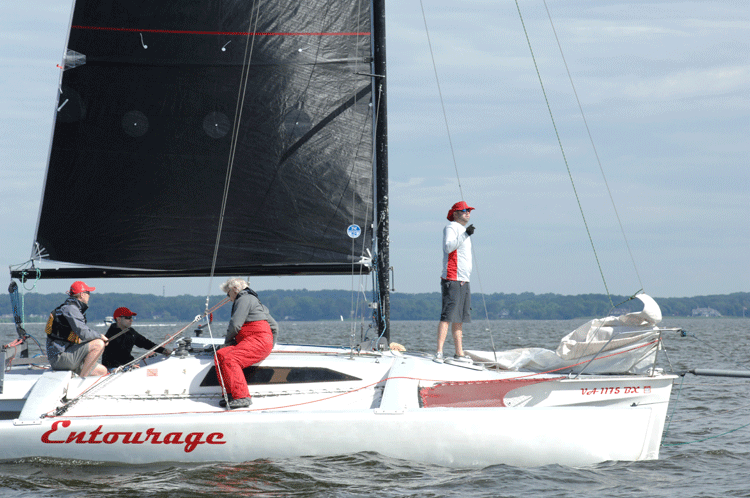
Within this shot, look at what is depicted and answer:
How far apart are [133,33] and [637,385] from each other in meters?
6.27

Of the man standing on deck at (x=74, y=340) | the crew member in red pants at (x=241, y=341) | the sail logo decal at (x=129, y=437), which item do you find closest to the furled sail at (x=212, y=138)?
the man standing on deck at (x=74, y=340)

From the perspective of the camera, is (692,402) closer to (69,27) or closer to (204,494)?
(204,494)

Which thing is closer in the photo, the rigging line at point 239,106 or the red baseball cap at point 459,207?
the red baseball cap at point 459,207

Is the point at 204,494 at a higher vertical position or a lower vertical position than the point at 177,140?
lower

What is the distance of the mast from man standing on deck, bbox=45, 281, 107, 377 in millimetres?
2799

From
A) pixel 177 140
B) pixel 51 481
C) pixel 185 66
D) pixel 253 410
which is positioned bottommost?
pixel 51 481

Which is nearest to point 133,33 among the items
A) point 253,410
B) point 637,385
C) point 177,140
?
point 177,140

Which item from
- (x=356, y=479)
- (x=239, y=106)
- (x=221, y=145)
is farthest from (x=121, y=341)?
(x=356, y=479)

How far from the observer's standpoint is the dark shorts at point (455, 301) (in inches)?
288

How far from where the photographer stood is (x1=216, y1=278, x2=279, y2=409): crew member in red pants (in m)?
6.11

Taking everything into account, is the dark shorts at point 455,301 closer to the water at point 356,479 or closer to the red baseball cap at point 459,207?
the red baseball cap at point 459,207

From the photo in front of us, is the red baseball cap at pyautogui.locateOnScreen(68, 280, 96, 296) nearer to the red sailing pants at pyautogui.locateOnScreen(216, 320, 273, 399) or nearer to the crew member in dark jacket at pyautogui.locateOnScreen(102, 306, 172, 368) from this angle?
the crew member in dark jacket at pyautogui.locateOnScreen(102, 306, 172, 368)

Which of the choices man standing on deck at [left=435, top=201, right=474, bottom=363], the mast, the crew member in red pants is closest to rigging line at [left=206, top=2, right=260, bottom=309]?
the mast

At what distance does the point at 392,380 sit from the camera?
629 centimetres
